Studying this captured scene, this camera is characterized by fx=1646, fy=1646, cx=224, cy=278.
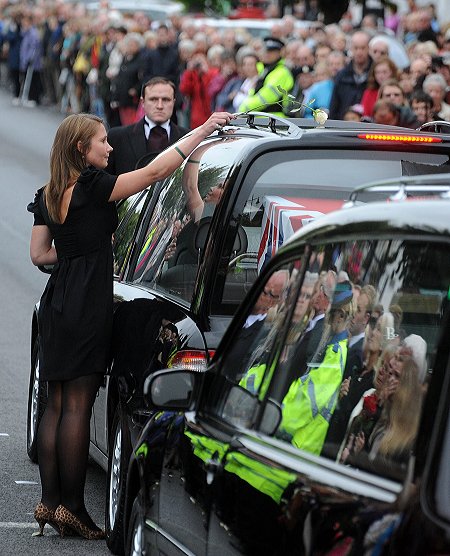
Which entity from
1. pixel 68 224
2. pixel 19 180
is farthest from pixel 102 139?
pixel 19 180

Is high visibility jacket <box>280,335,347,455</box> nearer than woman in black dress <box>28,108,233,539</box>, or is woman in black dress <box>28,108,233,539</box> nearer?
high visibility jacket <box>280,335,347,455</box>

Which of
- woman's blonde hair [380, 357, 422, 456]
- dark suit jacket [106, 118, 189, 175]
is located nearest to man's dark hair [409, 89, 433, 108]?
dark suit jacket [106, 118, 189, 175]

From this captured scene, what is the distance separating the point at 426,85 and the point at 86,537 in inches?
360

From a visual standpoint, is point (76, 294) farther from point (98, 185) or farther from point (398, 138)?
point (398, 138)

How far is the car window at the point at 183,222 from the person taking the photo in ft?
22.8

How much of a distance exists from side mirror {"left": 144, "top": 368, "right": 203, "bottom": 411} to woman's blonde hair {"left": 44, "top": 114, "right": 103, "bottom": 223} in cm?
246

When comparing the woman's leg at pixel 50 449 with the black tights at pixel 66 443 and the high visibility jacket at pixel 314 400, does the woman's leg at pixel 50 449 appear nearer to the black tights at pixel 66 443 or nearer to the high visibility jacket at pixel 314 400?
the black tights at pixel 66 443

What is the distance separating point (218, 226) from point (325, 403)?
2086 mm

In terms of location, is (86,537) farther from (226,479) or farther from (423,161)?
(226,479)

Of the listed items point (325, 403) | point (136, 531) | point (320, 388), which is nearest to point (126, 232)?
point (136, 531)

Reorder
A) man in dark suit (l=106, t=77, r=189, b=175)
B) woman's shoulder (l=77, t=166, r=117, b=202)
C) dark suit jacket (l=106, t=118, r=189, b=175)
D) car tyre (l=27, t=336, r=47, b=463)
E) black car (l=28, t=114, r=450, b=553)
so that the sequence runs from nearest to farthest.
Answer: black car (l=28, t=114, r=450, b=553), woman's shoulder (l=77, t=166, r=117, b=202), car tyre (l=27, t=336, r=47, b=463), dark suit jacket (l=106, t=118, r=189, b=175), man in dark suit (l=106, t=77, r=189, b=175)

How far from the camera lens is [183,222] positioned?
7.23 metres

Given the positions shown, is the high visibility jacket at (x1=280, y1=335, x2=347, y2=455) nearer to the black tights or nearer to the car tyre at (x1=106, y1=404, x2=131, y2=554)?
the car tyre at (x1=106, y1=404, x2=131, y2=554)

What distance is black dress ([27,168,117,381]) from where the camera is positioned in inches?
293
